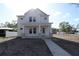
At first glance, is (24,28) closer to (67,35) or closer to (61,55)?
(67,35)

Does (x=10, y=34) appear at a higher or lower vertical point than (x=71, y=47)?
higher

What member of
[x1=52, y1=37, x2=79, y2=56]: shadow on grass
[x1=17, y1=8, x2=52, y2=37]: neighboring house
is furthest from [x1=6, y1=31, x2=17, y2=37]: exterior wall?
[x1=52, y1=37, x2=79, y2=56]: shadow on grass

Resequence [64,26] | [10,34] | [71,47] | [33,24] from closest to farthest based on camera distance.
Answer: [71,47] → [10,34] → [64,26] → [33,24]

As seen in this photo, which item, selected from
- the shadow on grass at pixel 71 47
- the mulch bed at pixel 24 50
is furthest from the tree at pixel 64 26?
the mulch bed at pixel 24 50

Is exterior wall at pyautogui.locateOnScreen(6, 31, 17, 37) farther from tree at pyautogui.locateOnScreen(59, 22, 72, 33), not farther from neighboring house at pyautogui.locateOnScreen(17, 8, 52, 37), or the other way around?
tree at pyautogui.locateOnScreen(59, 22, 72, 33)

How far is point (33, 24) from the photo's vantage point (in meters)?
16.7

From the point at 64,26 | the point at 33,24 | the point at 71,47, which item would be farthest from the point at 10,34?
the point at 71,47

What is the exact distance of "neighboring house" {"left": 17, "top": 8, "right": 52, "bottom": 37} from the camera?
16.6 m

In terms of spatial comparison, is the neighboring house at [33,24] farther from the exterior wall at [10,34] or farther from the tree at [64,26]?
the exterior wall at [10,34]

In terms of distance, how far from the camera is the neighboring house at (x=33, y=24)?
16.6 m

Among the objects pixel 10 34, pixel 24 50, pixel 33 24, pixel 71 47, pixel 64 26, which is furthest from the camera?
pixel 33 24

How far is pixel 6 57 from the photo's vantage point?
6.36 meters

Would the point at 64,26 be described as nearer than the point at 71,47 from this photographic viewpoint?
No

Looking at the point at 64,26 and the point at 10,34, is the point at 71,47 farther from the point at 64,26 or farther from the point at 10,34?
the point at 64,26
